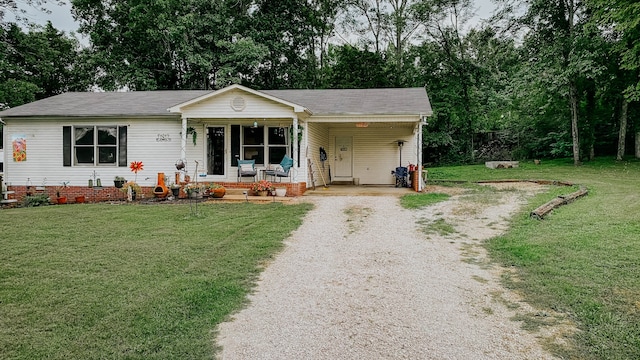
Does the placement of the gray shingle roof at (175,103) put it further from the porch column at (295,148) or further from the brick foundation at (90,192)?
the brick foundation at (90,192)

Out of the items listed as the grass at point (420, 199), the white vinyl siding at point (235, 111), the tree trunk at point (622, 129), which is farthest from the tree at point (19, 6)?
the tree trunk at point (622, 129)

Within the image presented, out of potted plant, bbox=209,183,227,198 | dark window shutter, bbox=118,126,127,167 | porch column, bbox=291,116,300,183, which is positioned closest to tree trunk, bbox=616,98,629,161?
porch column, bbox=291,116,300,183

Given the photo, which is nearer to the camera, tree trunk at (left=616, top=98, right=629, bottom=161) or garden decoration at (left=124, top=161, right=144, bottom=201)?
garden decoration at (left=124, top=161, right=144, bottom=201)

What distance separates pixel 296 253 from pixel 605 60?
59.7 ft

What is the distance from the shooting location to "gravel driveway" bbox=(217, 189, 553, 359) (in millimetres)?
3250

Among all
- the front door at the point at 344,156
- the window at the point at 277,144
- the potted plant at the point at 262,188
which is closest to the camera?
the potted plant at the point at 262,188

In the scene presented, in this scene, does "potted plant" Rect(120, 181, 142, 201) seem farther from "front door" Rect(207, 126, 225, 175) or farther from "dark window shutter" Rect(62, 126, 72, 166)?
"dark window shutter" Rect(62, 126, 72, 166)

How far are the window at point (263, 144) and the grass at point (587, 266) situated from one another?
723 centimetres

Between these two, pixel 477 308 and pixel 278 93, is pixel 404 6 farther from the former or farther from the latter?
pixel 477 308

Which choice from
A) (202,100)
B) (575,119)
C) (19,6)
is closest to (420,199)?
(202,100)

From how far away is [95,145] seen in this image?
13.2 m

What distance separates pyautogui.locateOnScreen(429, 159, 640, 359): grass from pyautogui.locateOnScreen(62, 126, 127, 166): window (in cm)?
1109

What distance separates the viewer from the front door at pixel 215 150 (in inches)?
532

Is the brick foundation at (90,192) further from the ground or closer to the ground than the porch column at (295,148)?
closer to the ground
